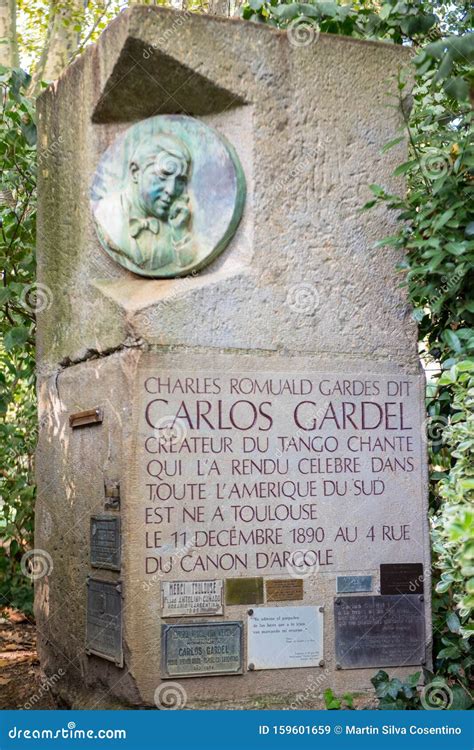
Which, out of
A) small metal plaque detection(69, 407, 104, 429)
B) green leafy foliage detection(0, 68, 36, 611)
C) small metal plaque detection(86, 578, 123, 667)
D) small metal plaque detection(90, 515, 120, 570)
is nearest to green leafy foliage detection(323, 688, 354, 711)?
small metal plaque detection(86, 578, 123, 667)

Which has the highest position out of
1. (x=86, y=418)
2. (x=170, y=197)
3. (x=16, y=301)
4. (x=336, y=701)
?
(x=170, y=197)

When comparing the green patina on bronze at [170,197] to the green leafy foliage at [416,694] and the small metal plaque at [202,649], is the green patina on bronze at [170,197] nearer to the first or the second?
the small metal plaque at [202,649]

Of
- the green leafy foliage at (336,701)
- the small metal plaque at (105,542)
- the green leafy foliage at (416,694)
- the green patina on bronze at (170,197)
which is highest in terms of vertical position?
the green patina on bronze at (170,197)

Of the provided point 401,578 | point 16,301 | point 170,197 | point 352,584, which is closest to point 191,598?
point 352,584

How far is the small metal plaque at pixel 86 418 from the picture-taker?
4.44 m

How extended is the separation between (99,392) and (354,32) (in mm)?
2529

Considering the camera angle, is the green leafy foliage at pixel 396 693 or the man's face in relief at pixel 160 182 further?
the man's face in relief at pixel 160 182

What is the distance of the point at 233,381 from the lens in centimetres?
436

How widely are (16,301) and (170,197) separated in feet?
6.22

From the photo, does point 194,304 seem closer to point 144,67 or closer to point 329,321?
point 329,321

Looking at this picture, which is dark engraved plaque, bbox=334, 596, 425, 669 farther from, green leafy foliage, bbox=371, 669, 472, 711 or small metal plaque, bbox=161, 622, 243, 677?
small metal plaque, bbox=161, 622, 243, 677

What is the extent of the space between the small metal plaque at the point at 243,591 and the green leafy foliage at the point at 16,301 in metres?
2.12

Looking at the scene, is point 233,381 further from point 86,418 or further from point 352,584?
point 352,584

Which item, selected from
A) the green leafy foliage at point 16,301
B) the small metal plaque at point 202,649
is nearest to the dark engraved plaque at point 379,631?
the small metal plaque at point 202,649
